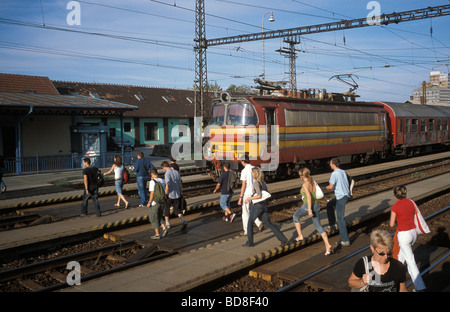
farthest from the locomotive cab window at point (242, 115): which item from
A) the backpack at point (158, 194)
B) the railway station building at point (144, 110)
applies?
the railway station building at point (144, 110)

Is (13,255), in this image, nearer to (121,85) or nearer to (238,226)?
(238,226)

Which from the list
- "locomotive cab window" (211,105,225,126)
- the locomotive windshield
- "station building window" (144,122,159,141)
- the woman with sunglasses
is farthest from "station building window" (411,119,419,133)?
the woman with sunglasses

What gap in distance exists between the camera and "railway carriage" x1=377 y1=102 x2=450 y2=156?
26.5m

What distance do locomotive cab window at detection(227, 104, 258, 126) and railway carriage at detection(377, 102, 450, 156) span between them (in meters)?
13.8

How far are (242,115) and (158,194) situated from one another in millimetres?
7448

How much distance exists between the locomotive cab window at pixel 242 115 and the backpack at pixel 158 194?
23.3 feet

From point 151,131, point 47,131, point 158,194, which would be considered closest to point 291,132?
point 158,194

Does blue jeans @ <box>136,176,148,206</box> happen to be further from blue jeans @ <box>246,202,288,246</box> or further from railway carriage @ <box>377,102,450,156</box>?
railway carriage @ <box>377,102,450,156</box>

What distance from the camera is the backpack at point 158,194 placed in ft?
30.8

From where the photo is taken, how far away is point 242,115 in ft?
52.7

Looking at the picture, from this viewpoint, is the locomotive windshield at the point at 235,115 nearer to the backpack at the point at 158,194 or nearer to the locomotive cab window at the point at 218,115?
the locomotive cab window at the point at 218,115

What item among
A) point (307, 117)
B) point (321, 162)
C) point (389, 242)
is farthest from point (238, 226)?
point (321, 162)
